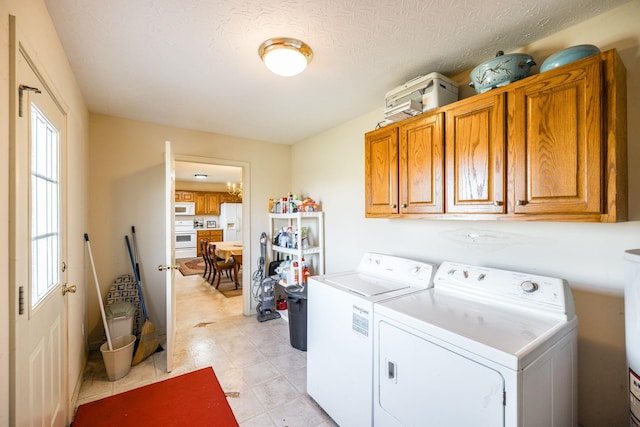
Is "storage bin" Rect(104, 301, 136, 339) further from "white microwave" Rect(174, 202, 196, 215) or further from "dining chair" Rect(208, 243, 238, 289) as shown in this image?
"white microwave" Rect(174, 202, 196, 215)

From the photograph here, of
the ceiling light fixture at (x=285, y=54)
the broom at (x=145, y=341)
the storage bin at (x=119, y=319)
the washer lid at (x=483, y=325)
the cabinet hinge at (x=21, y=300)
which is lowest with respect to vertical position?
the broom at (x=145, y=341)

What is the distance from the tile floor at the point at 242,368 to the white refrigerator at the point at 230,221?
16.7 ft

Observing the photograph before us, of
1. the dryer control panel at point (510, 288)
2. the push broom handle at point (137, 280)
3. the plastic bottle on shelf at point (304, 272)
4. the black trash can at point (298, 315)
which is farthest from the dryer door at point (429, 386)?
the push broom handle at point (137, 280)

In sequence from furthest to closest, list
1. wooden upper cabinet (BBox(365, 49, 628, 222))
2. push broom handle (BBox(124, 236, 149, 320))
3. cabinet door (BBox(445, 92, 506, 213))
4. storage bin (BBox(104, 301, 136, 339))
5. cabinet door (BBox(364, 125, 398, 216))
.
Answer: push broom handle (BBox(124, 236, 149, 320)) < storage bin (BBox(104, 301, 136, 339)) < cabinet door (BBox(364, 125, 398, 216)) < cabinet door (BBox(445, 92, 506, 213)) < wooden upper cabinet (BBox(365, 49, 628, 222))

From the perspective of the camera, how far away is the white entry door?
39.6 inches

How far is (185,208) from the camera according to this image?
26.1 ft

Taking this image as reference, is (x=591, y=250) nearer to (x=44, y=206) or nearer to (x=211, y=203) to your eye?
(x=44, y=206)

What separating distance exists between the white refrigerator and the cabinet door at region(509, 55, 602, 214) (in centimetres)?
799

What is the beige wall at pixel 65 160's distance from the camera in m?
0.93

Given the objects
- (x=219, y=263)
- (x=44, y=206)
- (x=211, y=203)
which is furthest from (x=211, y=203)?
(x=44, y=206)

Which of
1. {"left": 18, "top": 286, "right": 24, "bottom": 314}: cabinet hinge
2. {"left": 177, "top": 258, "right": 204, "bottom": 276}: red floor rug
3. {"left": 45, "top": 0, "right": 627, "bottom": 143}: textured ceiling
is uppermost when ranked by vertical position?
{"left": 45, "top": 0, "right": 627, "bottom": 143}: textured ceiling

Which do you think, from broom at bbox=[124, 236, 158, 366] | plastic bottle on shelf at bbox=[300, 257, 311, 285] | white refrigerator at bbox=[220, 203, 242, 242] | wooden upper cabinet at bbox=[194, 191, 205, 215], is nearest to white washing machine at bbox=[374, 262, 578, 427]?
plastic bottle on shelf at bbox=[300, 257, 311, 285]

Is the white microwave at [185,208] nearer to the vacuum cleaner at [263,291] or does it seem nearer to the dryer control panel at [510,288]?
the vacuum cleaner at [263,291]

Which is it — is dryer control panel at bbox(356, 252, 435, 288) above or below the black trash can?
above
